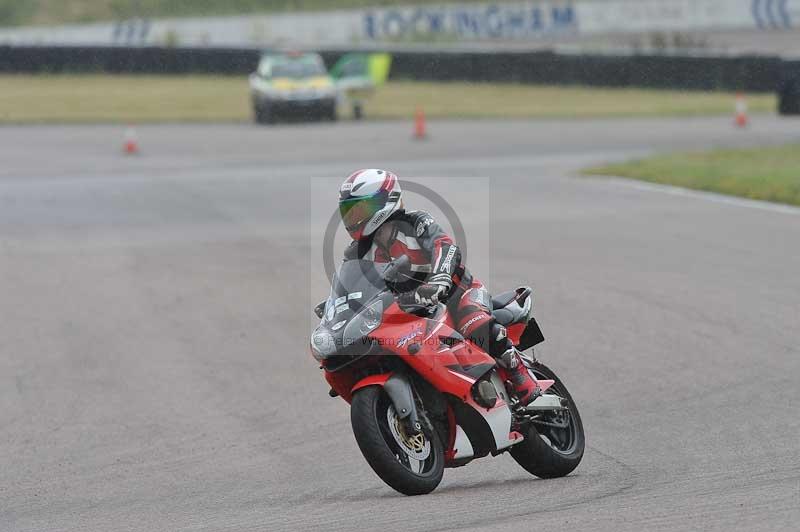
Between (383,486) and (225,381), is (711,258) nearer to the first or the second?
(225,381)

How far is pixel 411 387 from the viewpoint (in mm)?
6695

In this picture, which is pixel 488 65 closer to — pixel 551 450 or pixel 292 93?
pixel 292 93

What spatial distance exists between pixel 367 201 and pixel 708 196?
536 inches

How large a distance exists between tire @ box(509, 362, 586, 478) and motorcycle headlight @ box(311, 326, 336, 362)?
4.09 feet

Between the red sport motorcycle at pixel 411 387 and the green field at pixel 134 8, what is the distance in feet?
189

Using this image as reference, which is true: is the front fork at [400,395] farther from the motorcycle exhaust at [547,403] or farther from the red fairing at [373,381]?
the motorcycle exhaust at [547,403]

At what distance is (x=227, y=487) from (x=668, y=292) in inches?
248

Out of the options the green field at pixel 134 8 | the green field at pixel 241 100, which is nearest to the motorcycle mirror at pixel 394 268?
the green field at pixel 241 100

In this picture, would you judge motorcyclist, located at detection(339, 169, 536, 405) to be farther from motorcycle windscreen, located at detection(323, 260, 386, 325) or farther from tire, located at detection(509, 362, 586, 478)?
tire, located at detection(509, 362, 586, 478)

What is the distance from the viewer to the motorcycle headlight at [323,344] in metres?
6.47

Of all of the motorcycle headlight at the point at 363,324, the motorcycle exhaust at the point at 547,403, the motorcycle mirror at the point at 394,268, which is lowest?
the motorcycle exhaust at the point at 547,403

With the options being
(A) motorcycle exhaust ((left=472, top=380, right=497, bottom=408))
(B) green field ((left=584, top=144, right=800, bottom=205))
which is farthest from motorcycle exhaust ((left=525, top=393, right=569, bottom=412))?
(B) green field ((left=584, top=144, right=800, bottom=205))

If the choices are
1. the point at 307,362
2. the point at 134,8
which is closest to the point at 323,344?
the point at 307,362

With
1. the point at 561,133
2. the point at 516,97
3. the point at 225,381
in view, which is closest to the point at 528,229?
the point at 225,381
